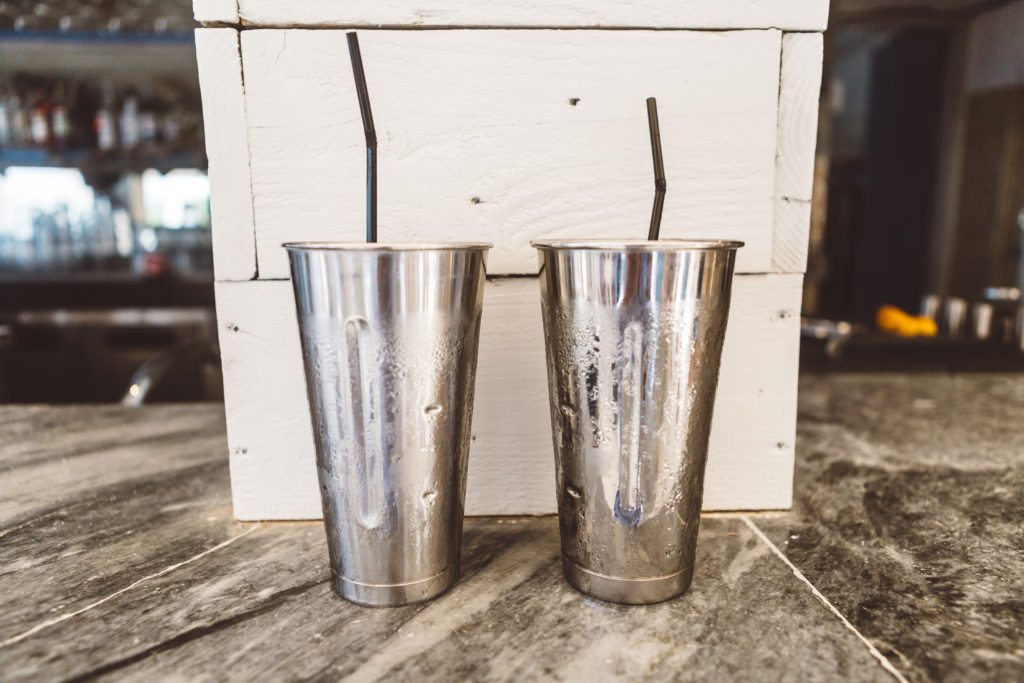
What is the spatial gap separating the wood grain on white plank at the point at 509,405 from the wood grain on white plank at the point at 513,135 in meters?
0.05

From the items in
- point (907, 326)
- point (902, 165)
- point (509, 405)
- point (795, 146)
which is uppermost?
point (902, 165)

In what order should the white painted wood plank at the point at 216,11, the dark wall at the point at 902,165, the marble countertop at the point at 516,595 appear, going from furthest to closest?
the dark wall at the point at 902,165, the white painted wood plank at the point at 216,11, the marble countertop at the point at 516,595

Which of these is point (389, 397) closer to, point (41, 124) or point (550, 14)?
point (550, 14)

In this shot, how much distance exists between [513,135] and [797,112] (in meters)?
0.34

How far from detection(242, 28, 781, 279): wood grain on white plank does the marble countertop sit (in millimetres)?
326

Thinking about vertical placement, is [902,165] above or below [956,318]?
above

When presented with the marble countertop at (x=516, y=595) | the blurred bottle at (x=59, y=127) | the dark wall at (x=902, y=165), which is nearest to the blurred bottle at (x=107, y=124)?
the blurred bottle at (x=59, y=127)

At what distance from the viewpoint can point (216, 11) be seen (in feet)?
2.47

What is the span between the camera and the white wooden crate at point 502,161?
776 millimetres

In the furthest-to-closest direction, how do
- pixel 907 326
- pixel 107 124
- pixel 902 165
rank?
pixel 902 165, pixel 107 124, pixel 907 326

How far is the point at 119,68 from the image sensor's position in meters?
3.70

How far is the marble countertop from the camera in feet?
1.78

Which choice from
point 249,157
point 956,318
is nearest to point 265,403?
point 249,157

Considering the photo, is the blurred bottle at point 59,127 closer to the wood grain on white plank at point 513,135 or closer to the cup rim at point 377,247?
the wood grain on white plank at point 513,135
